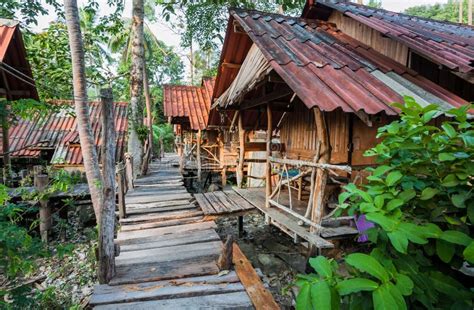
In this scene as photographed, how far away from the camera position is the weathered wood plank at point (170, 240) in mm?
4590

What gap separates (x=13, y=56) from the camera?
21.6ft

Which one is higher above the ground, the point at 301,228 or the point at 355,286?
the point at 355,286

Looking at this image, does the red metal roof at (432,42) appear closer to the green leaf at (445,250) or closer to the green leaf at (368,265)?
the green leaf at (445,250)

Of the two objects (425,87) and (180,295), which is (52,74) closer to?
(180,295)

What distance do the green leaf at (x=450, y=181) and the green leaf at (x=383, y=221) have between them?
0.30 meters

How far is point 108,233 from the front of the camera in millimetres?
3529

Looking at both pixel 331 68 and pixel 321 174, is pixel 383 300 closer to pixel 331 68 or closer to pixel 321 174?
pixel 321 174

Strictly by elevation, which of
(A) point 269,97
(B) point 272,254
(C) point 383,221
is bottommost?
(B) point 272,254

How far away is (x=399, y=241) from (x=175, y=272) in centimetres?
322

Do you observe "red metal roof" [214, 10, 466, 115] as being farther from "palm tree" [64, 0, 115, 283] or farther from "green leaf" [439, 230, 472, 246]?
"palm tree" [64, 0, 115, 283]

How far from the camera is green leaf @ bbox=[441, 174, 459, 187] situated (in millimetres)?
1211

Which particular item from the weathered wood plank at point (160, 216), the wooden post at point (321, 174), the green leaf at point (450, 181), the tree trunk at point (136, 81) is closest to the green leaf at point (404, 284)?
the green leaf at point (450, 181)

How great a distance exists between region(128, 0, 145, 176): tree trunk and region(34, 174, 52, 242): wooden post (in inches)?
121

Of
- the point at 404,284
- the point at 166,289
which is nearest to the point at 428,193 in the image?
the point at 404,284
